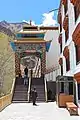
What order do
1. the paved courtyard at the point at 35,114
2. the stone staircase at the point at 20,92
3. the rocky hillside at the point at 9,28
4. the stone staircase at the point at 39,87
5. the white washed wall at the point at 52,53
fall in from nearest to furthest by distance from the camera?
1. the paved courtyard at the point at 35,114
2. the stone staircase at the point at 20,92
3. the stone staircase at the point at 39,87
4. the white washed wall at the point at 52,53
5. the rocky hillside at the point at 9,28

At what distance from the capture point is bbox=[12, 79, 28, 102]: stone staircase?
31.8 m

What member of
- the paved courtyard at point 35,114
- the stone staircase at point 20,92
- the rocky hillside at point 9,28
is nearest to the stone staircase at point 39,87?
the stone staircase at point 20,92

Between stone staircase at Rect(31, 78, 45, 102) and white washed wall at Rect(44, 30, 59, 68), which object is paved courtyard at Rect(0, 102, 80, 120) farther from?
white washed wall at Rect(44, 30, 59, 68)

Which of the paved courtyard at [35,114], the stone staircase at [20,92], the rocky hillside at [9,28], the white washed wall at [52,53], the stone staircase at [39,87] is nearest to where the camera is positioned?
the paved courtyard at [35,114]

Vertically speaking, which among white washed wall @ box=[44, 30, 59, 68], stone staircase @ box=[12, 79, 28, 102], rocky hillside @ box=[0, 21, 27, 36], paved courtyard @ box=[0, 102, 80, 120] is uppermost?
rocky hillside @ box=[0, 21, 27, 36]

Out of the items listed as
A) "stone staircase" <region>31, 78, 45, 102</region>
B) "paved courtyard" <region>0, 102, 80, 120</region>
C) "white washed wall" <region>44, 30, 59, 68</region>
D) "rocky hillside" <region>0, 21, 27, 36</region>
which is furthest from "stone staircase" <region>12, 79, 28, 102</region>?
"rocky hillside" <region>0, 21, 27, 36</region>

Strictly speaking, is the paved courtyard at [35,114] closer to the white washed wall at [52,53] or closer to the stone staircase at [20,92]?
the stone staircase at [20,92]

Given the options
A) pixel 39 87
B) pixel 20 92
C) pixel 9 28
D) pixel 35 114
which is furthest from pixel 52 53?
pixel 9 28

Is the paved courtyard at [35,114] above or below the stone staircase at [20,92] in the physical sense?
below

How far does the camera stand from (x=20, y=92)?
33.8 m

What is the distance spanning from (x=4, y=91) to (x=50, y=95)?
21.1 meters

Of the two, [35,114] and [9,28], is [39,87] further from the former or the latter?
[9,28]

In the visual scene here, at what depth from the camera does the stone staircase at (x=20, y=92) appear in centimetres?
3178

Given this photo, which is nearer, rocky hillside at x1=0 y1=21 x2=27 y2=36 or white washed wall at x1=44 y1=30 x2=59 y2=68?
white washed wall at x1=44 y1=30 x2=59 y2=68
